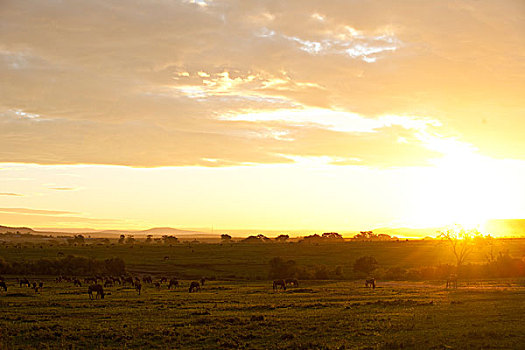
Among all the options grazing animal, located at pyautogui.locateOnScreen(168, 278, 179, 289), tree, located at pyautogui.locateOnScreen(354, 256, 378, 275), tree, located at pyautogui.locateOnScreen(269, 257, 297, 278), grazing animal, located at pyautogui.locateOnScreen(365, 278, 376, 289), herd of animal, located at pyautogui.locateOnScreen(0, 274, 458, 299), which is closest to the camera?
herd of animal, located at pyautogui.locateOnScreen(0, 274, 458, 299)

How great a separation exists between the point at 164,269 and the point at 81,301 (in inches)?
2145

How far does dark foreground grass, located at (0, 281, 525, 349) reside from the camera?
22078 millimetres

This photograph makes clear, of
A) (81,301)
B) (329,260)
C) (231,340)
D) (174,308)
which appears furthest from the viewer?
(329,260)

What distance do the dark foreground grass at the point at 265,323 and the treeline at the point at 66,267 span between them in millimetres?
44033

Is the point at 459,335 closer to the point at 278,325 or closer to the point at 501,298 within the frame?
the point at 278,325

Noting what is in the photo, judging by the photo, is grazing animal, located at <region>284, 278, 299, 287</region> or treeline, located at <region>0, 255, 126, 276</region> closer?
grazing animal, located at <region>284, 278, 299, 287</region>

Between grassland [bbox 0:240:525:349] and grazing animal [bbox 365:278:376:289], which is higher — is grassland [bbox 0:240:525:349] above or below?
above

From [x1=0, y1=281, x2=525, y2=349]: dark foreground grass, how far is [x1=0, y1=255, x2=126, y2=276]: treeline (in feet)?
144

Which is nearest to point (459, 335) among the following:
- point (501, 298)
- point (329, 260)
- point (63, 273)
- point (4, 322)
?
point (501, 298)

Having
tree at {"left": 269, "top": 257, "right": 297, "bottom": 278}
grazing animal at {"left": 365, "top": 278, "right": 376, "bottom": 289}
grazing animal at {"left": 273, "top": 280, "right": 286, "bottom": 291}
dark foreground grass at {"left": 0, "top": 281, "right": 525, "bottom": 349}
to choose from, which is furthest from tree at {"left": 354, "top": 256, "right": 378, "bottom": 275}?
dark foreground grass at {"left": 0, "top": 281, "right": 525, "bottom": 349}

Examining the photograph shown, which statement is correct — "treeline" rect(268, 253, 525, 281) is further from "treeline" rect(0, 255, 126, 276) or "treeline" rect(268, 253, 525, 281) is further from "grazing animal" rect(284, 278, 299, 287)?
"treeline" rect(0, 255, 126, 276)

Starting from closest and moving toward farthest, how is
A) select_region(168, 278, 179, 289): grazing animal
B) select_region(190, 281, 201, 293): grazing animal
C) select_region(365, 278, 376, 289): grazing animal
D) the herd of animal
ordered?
the herd of animal < select_region(190, 281, 201, 293): grazing animal < select_region(365, 278, 376, 289): grazing animal < select_region(168, 278, 179, 289): grazing animal

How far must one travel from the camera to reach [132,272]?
296 feet

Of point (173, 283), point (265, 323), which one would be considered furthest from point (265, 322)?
point (173, 283)
